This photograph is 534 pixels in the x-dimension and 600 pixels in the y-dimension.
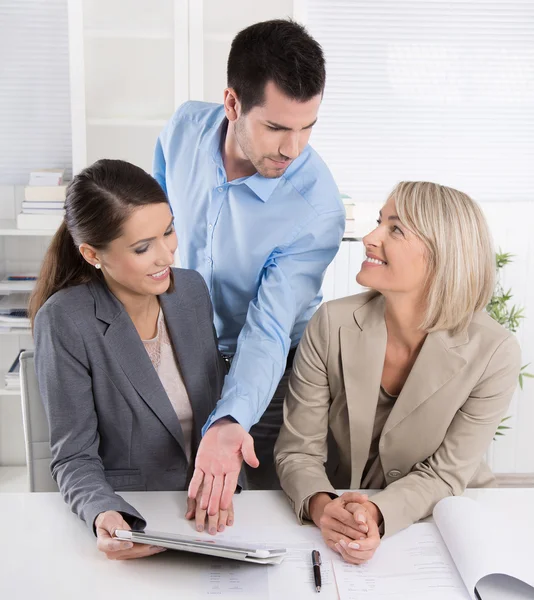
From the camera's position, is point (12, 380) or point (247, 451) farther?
point (12, 380)

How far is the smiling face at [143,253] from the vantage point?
5.35ft

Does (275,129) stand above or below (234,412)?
above

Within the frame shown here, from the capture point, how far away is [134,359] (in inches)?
64.3

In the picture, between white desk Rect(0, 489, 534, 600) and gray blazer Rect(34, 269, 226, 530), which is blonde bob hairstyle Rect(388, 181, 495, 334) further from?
gray blazer Rect(34, 269, 226, 530)

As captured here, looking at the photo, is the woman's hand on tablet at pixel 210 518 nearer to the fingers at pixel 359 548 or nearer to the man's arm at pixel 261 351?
the man's arm at pixel 261 351

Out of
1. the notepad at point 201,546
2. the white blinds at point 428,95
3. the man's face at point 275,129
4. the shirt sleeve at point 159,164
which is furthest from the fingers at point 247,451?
the white blinds at point 428,95

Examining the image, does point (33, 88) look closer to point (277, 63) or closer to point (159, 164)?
point (159, 164)

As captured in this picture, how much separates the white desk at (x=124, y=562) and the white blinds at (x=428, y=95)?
7.57 feet

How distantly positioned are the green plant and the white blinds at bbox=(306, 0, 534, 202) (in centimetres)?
38

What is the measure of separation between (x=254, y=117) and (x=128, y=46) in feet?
5.33

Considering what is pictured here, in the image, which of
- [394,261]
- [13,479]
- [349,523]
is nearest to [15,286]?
[13,479]

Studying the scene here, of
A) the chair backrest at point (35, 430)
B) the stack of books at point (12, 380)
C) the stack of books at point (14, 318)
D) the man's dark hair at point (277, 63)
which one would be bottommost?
the stack of books at point (12, 380)

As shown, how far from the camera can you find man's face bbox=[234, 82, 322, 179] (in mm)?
1667

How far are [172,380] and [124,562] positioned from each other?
535 millimetres
